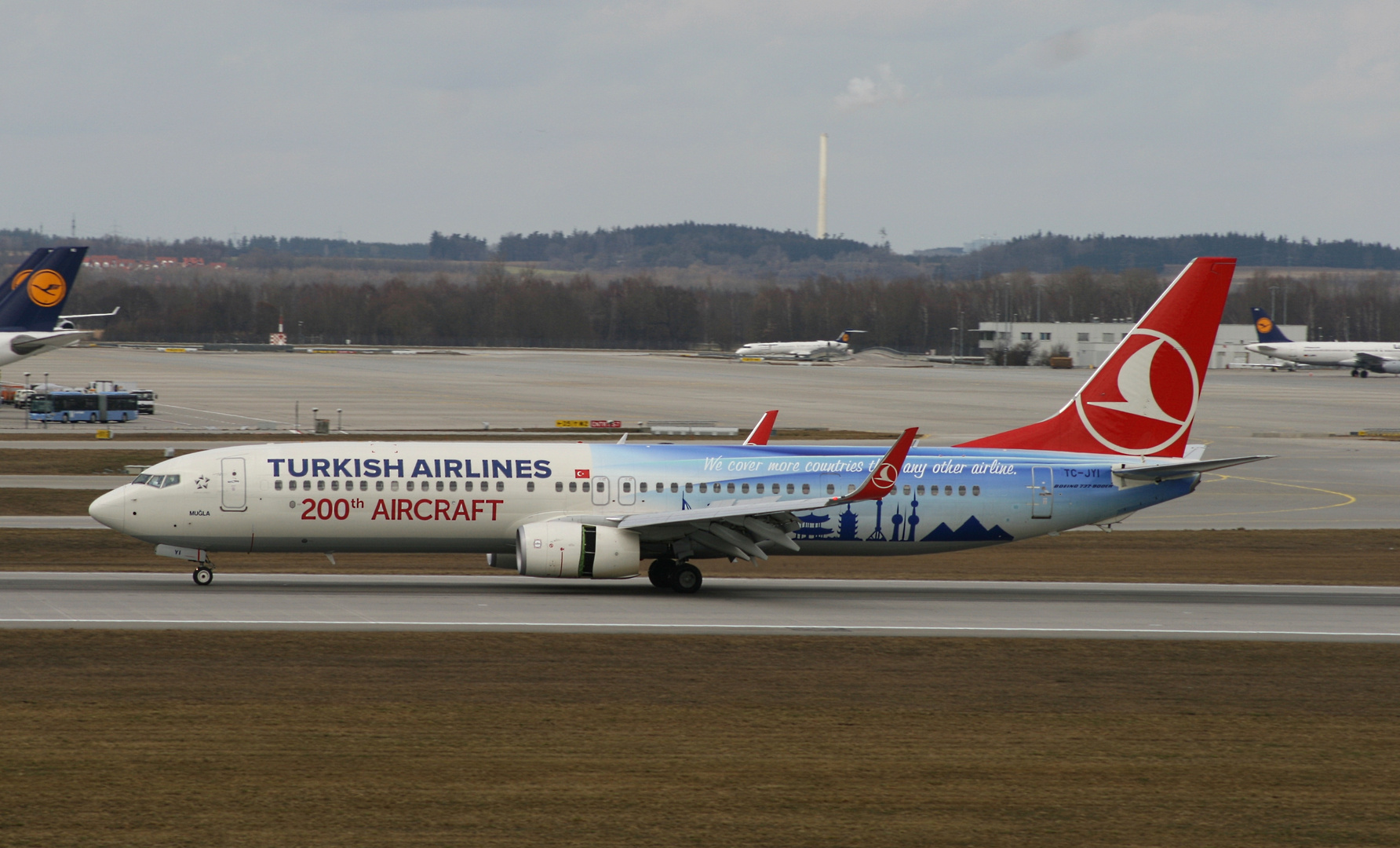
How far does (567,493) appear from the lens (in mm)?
34344

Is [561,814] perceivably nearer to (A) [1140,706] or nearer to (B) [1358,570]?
(A) [1140,706]

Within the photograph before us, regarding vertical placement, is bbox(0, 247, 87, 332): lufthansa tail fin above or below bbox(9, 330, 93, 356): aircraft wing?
above

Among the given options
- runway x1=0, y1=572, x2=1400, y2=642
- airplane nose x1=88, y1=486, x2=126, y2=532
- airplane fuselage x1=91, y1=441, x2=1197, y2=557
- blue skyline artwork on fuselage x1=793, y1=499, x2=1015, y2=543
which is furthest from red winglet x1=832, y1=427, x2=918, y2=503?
airplane nose x1=88, y1=486, x2=126, y2=532

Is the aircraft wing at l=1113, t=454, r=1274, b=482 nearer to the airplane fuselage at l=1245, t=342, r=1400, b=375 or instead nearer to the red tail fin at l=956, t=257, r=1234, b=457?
the red tail fin at l=956, t=257, r=1234, b=457

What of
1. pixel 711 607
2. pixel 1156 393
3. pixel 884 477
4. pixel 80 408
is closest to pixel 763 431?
pixel 884 477

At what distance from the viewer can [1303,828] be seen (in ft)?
56.1

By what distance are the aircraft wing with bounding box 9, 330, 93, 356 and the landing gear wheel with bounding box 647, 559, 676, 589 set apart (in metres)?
50.7

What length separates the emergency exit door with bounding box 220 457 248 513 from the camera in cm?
3309

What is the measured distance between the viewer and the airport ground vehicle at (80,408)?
287 ft

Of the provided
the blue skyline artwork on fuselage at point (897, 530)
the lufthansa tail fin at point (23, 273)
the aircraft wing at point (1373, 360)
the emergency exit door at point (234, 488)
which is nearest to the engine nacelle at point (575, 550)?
the blue skyline artwork on fuselage at point (897, 530)

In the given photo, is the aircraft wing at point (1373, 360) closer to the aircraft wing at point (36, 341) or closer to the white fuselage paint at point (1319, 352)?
the white fuselage paint at point (1319, 352)

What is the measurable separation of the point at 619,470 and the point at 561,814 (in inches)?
724

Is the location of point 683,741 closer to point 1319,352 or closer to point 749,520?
point 749,520

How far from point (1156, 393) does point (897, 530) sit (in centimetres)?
884
